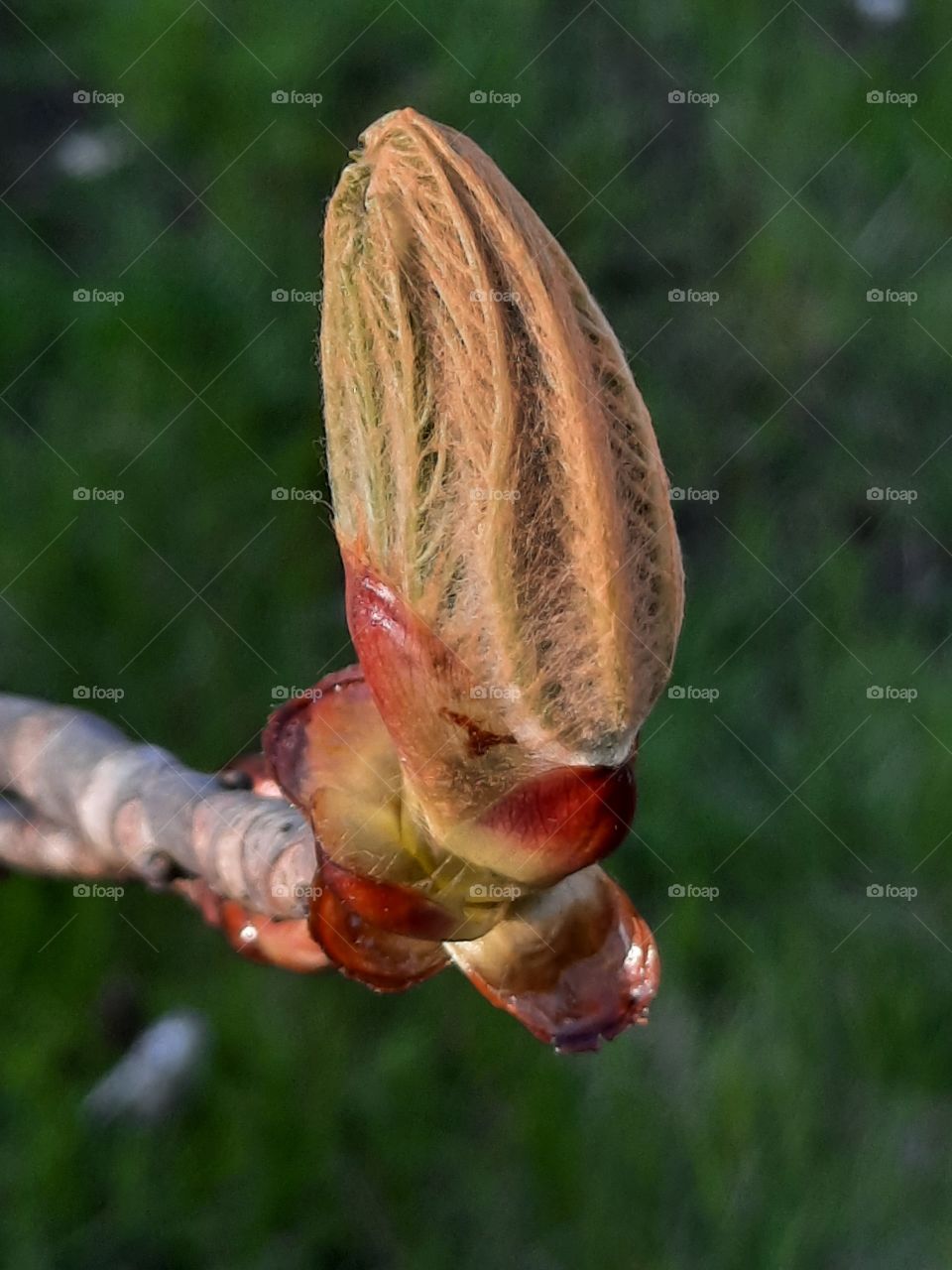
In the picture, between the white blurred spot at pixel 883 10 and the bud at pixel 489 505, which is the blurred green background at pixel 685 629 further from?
the bud at pixel 489 505

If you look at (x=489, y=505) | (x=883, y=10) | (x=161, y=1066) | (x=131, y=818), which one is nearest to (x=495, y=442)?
(x=489, y=505)

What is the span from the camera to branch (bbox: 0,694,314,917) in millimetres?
254

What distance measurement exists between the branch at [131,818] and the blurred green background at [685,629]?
20 centimetres

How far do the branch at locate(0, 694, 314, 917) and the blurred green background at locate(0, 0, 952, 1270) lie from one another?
0.20m

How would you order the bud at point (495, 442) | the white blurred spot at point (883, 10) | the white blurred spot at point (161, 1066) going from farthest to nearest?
1. the white blurred spot at point (883, 10)
2. the white blurred spot at point (161, 1066)
3. the bud at point (495, 442)

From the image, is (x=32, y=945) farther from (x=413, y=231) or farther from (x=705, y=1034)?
(x=413, y=231)

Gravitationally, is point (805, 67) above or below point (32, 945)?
above

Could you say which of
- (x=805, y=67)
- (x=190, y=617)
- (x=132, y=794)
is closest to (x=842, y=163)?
(x=805, y=67)

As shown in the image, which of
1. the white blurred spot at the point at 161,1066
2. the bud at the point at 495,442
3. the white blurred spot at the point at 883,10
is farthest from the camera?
the white blurred spot at the point at 883,10

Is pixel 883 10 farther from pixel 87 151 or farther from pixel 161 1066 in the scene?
pixel 161 1066

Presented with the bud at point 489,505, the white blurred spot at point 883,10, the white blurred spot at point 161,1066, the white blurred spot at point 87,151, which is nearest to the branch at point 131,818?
the bud at point 489,505

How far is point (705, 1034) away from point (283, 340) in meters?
0.39

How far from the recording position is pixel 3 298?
57cm

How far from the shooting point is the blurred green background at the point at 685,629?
0.55 meters
